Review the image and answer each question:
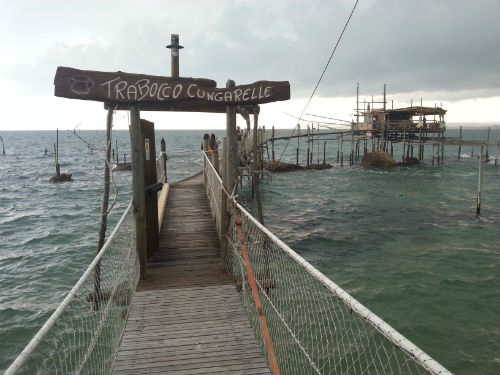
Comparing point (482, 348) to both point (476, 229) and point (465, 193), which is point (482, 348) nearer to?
point (476, 229)

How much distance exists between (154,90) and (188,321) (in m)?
3.67

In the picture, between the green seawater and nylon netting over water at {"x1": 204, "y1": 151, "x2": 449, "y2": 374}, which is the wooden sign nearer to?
nylon netting over water at {"x1": 204, "y1": 151, "x2": 449, "y2": 374}

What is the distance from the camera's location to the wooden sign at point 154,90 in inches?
211

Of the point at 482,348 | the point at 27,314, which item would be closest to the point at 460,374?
the point at 482,348

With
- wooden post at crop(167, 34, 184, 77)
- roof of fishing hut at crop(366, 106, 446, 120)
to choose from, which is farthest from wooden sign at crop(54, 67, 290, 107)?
roof of fishing hut at crop(366, 106, 446, 120)

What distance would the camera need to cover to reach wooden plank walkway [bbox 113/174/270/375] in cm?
392

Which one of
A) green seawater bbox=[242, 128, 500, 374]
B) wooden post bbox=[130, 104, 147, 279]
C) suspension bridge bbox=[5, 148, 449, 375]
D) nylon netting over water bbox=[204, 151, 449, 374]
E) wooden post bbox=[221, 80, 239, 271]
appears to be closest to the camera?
nylon netting over water bbox=[204, 151, 449, 374]

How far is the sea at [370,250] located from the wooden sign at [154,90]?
0.81 m

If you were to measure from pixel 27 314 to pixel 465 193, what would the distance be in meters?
25.8

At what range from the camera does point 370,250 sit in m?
12.9

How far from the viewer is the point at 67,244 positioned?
47.4 feet

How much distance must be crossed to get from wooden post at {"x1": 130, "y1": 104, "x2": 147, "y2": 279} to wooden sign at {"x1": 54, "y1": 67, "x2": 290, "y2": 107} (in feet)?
1.77

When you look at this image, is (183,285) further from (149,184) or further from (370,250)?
(370,250)

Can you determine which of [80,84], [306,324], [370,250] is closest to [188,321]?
[306,324]
